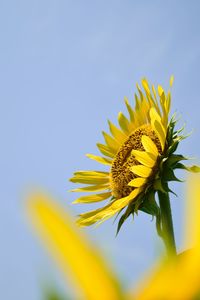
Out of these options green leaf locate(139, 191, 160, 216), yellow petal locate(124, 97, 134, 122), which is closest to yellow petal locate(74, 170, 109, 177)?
yellow petal locate(124, 97, 134, 122)

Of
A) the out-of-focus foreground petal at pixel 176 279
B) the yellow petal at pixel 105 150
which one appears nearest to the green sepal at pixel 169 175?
the yellow petal at pixel 105 150

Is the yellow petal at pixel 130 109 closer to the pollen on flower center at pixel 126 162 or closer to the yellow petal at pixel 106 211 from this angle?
the pollen on flower center at pixel 126 162

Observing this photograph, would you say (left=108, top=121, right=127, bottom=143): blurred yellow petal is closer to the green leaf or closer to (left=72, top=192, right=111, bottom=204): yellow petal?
(left=72, top=192, right=111, bottom=204): yellow petal

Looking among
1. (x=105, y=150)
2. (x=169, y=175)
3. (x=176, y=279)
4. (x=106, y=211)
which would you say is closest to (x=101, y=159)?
(x=105, y=150)

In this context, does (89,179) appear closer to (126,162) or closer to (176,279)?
(126,162)

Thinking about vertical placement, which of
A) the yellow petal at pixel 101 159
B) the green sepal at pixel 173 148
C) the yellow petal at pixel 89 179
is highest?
the yellow petal at pixel 101 159

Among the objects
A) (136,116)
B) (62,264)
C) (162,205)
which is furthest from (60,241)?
(136,116)

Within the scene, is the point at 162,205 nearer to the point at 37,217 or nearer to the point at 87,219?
the point at 87,219
